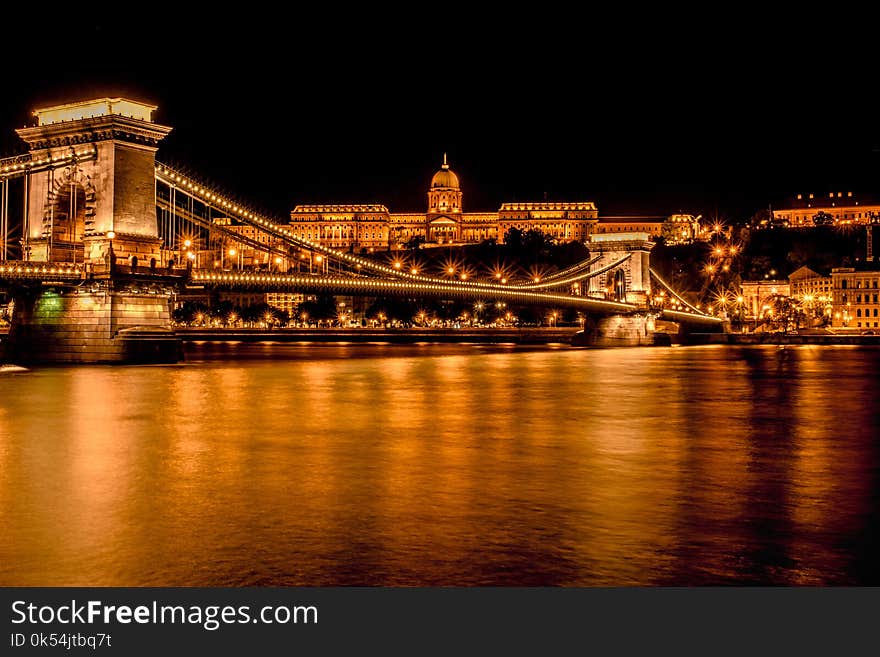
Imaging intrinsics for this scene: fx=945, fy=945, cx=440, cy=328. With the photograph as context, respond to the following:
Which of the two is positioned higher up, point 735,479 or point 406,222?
point 406,222

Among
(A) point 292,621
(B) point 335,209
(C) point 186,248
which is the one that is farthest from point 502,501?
(B) point 335,209

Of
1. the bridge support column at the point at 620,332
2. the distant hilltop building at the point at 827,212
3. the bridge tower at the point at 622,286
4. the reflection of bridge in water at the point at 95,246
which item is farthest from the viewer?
the distant hilltop building at the point at 827,212

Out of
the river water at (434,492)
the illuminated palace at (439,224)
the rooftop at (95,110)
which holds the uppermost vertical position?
the illuminated palace at (439,224)

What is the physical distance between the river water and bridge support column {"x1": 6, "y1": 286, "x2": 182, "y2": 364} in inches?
432

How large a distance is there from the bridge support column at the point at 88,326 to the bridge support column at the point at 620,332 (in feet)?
131

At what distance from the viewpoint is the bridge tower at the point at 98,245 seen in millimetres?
30641

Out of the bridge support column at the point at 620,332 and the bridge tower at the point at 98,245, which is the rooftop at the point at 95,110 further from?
the bridge support column at the point at 620,332

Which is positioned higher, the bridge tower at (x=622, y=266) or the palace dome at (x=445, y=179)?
the palace dome at (x=445, y=179)

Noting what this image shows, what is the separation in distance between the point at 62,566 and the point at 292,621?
190cm

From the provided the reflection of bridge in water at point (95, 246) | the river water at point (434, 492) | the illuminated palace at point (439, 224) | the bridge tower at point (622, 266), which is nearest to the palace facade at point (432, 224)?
the illuminated palace at point (439, 224)

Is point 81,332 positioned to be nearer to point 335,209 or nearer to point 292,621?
point 292,621

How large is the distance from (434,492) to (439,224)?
534ft

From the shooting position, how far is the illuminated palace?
168 meters

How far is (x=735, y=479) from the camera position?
377 inches
